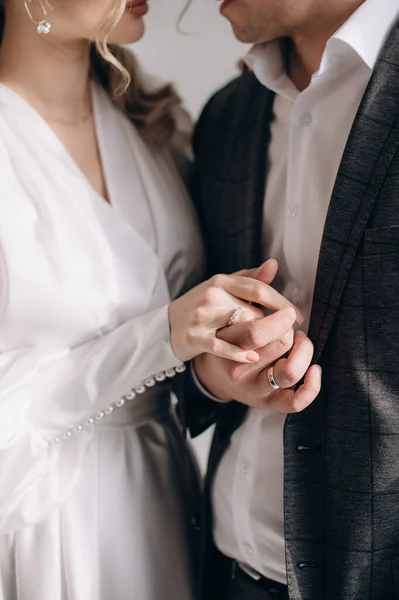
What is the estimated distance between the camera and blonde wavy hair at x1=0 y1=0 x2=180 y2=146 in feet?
4.24

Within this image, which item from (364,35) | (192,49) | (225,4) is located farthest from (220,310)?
(192,49)

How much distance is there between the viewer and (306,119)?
1038 millimetres

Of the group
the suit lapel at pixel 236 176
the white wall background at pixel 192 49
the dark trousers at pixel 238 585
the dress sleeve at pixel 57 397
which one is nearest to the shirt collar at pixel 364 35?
the suit lapel at pixel 236 176

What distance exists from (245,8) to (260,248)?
37 centimetres

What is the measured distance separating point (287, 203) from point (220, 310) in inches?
8.1

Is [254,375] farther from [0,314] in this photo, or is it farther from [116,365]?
[0,314]

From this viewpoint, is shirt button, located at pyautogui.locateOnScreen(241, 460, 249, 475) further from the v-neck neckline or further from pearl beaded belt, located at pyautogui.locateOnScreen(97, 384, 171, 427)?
the v-neck neckline

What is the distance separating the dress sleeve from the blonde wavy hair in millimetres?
422

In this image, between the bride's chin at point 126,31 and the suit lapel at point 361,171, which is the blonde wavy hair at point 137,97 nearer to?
the bride's chin at point 126,31

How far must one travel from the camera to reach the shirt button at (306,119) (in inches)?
40.7

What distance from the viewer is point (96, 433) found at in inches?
45.4

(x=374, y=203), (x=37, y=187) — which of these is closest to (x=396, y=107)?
(x=374, y=203)

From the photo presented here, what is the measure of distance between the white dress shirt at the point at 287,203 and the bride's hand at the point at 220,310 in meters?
0.11

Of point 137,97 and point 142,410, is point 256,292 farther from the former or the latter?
point 137,97
